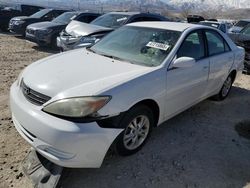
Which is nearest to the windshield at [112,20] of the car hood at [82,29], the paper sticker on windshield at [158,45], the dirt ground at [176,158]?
the car hood at [82,29]

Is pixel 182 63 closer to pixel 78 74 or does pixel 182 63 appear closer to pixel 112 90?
pixel 112 90

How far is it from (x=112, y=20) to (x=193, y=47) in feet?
17.5

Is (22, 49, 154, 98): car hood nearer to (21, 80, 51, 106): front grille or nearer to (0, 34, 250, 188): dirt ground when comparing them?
(21, 80, 51, 106): front grille

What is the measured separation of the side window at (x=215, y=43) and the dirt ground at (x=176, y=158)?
1109 millimetres

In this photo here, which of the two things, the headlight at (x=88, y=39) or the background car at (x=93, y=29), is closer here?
the headlight at (x=88, y=39)

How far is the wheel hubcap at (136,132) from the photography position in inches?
136

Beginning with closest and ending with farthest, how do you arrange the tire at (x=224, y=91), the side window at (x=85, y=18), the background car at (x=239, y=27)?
the tire at (x=224, y=91) < the side window at (x=85, y=18) < the background car at (x=239, y=27)

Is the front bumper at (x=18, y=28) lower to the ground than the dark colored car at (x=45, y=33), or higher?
lower

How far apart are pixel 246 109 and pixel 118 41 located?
294cm

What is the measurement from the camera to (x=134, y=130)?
11.6ft

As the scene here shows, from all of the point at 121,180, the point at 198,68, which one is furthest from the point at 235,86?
the point at 121,180

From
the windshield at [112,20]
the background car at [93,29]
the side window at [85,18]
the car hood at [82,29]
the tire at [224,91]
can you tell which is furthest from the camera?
the side window at [85,18]

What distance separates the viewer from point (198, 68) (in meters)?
4.34

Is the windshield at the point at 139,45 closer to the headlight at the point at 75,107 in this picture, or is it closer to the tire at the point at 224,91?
the headlight at the point at 75,107
